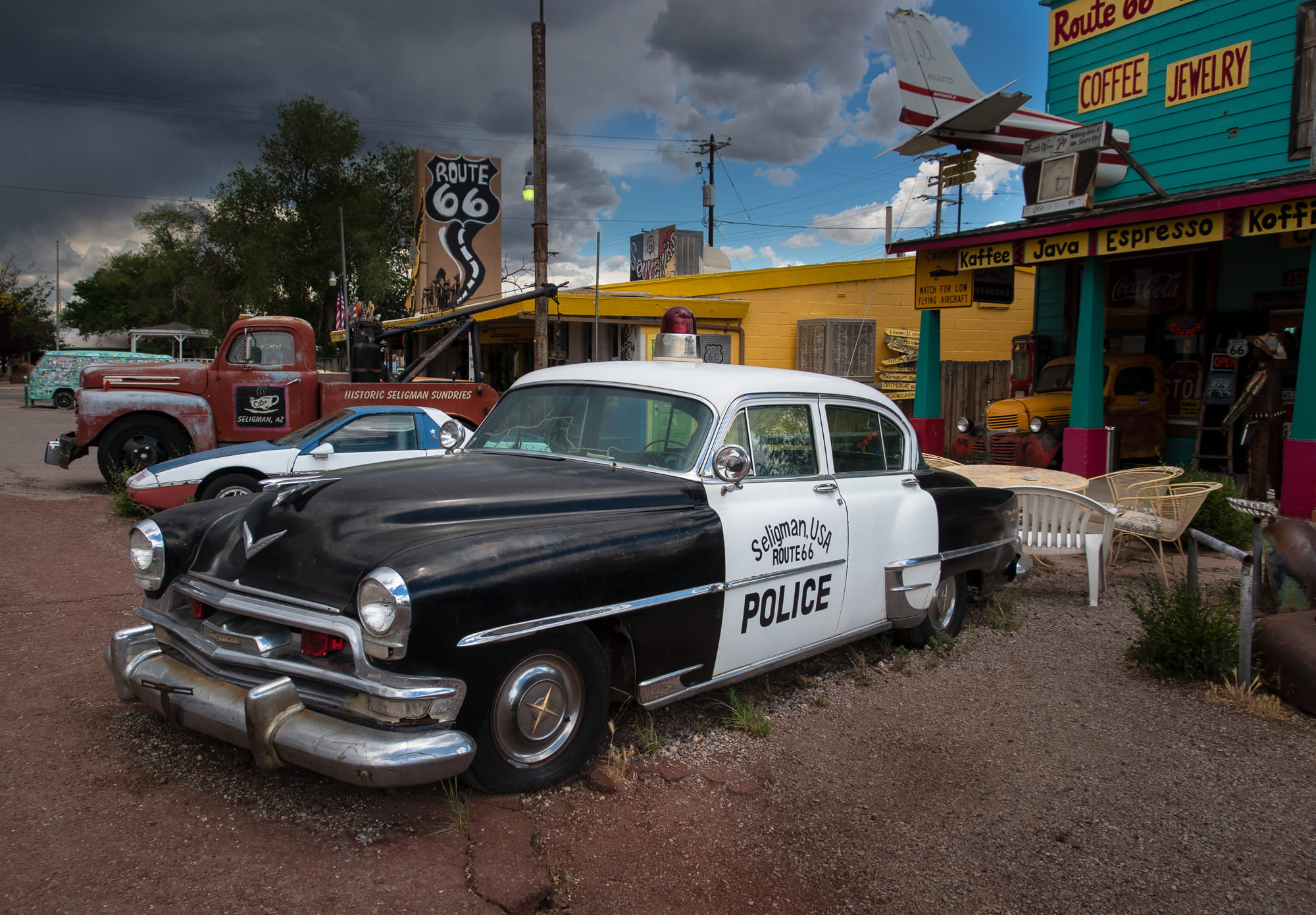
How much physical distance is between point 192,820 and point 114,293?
8720cm

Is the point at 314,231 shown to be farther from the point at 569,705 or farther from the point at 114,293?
the point at 114,293

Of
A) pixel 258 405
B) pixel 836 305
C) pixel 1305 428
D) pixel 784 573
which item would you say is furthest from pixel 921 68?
pixel 784 573

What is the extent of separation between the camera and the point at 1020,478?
7453 mm

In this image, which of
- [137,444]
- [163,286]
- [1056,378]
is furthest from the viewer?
[163,286]

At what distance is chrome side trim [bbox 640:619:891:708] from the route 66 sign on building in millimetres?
17984

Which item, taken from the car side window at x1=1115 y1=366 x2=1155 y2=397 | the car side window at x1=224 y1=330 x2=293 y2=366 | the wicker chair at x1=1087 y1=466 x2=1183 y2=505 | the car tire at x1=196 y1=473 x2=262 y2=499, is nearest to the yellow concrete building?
the car side window at x1=1115 y1=366 x2=1155 y2=397

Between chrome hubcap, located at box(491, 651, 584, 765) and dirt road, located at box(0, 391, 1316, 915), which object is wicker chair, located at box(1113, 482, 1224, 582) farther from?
chrome hubcap, located at box(491, 651, 584, 765)

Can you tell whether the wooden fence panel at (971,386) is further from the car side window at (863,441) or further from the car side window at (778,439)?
the car side window at (778,439)

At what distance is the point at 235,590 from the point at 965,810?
9.47 ft

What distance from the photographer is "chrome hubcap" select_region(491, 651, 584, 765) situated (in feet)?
10.1

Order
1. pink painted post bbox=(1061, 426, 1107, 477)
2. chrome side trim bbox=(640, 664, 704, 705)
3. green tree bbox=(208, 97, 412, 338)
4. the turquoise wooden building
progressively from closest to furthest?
chrome side trim bbox=(640, 664, 704, 705) → the turquoise wooden building → pink painted post bbox=(1061, 426, 1107, 477) → green tree bbox=(208, 97, 412, 338)

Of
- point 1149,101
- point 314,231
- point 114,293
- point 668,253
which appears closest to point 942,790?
point 1149,101

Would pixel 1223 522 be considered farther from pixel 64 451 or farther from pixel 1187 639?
pixel 64 451

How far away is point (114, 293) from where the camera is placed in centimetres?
7562
